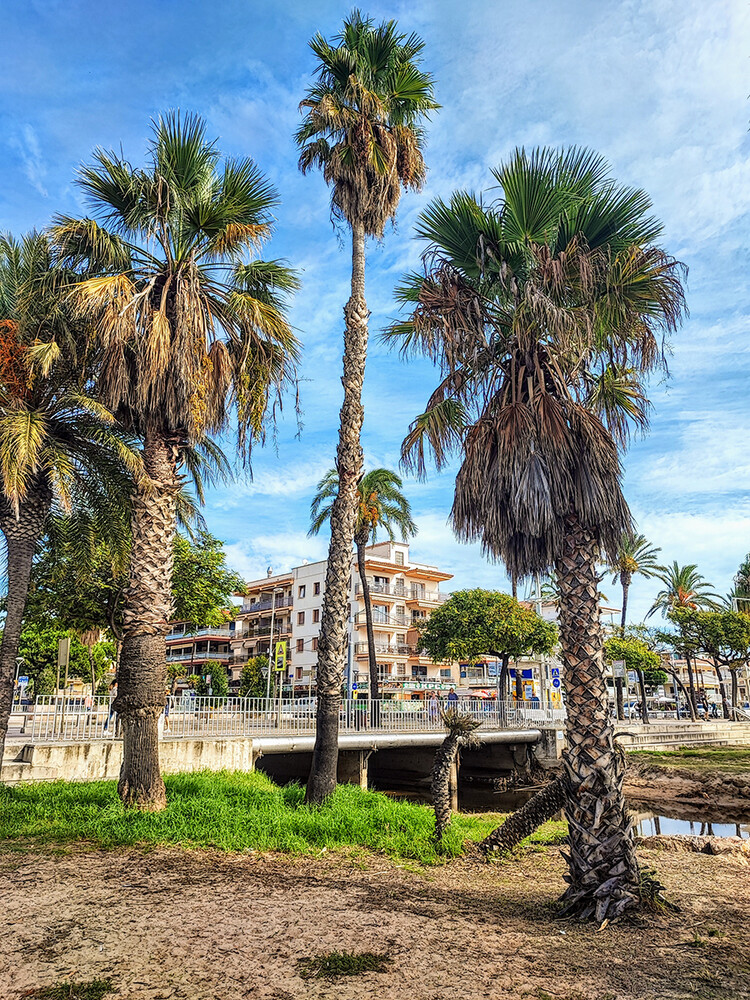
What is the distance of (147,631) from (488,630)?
1022 inches

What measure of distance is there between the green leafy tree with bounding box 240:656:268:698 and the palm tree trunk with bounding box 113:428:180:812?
37943mm

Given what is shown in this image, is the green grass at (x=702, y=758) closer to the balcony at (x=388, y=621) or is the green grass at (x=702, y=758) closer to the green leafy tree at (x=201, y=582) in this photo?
the green leafy tree at (x=201, y=582)

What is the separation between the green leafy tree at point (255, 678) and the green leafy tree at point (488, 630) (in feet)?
57.1

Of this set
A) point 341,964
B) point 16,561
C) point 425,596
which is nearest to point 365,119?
point 16,561

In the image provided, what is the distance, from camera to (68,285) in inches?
433

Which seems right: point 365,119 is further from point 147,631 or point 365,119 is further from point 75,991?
point 75,991

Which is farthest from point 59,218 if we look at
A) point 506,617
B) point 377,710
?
point 506,617

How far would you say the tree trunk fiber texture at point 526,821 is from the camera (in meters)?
9.37

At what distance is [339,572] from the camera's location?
1223 cm

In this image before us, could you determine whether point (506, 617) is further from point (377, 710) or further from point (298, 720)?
point (298, 720)

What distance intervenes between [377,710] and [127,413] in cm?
1617

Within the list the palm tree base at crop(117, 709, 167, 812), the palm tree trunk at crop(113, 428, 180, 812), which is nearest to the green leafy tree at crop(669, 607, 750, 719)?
the palm tree trunk at crop(113, 428, 180, 812)

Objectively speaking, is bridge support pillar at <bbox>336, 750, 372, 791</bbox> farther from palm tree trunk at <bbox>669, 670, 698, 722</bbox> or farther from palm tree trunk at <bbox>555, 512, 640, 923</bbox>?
palm tree trunk at <bbox>669, 670, 698, 722</bbox>

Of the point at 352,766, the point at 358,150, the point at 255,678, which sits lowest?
the point at 352,766
